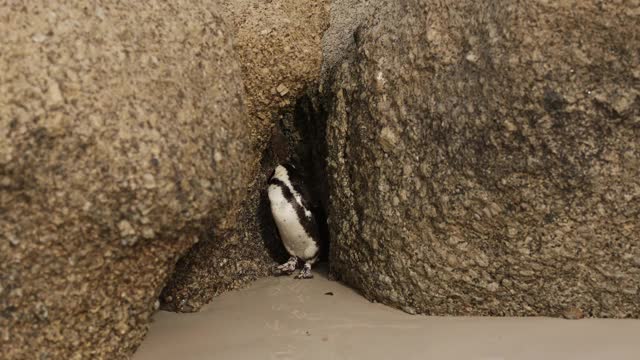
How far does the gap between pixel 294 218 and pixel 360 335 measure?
930 mm

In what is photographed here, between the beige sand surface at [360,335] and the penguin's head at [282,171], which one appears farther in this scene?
the penguin's head at [282,171]

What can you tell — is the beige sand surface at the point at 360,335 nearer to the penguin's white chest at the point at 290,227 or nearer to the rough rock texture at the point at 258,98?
the rough rock texture at the point at 258,98

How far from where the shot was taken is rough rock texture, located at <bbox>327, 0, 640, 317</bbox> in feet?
8.87

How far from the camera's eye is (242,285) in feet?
11.5

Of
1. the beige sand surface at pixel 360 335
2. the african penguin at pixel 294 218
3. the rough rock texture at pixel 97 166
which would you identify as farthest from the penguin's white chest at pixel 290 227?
the rough rock texture at pixel 97 166

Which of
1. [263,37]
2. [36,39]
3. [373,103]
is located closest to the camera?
[36,39]

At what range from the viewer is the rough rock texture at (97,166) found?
232cm

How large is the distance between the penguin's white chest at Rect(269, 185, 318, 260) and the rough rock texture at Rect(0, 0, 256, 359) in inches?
35.2

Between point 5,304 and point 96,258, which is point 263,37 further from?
point 5,304

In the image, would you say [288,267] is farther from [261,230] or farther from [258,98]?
[258,98]

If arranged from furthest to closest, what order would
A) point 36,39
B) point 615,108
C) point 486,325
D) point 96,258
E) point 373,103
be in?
point 373,103
point 486,325
point 615,108
point 96,258
point 36,39

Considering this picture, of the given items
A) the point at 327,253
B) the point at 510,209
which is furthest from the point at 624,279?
the point at 327,253

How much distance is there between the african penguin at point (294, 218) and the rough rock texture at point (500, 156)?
49 cm

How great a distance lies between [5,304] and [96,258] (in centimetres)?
32
